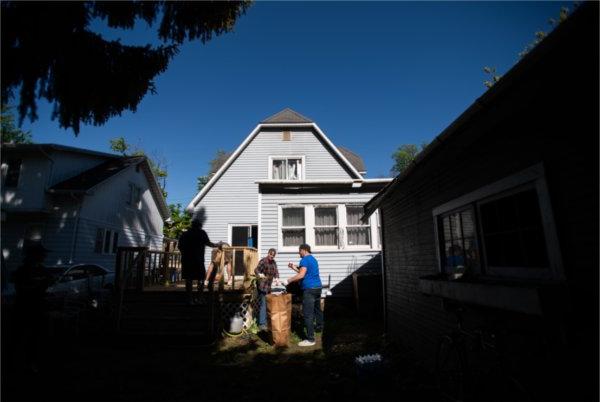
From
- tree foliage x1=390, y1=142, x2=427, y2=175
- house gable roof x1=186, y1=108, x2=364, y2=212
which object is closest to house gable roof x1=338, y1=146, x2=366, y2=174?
house gable roof x1=186, y1=108, x2=364, y2=212

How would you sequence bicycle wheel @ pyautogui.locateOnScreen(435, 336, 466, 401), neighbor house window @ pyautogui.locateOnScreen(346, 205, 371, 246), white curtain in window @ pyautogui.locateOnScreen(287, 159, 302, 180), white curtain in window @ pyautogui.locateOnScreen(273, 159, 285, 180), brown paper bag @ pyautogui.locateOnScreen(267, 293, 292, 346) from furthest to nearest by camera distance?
white curtain in window @ pyautogui.locateOnScreen(273, 159, 285, 180)
white curtain in window @ pyautogui.locateOnScreen(287, 159, 302, 180)
neighbor house window @ pyautogui.locateOnScreen(346, 205, 371, 246)
brown paper bag @ pyautogui.locateOnScreen(267, 293, 292, 346)
bicycle wheel @ pyautogui.locateOnScreen(435, 336, 466, 401)

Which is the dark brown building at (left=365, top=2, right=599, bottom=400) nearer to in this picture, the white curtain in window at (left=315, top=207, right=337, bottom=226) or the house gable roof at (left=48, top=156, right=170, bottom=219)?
the white curtain in window at (left=315, top=207, right=337, bottom=226)

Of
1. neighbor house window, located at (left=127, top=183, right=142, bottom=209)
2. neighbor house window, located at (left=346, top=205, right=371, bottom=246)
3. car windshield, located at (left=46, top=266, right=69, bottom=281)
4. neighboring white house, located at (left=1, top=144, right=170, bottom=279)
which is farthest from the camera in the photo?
neighbor house window, located at (left=127, top=183, right=142, bottom=209)

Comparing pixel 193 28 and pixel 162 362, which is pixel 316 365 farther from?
pixel 193 28

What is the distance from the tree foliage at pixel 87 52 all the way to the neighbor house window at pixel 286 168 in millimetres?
11228

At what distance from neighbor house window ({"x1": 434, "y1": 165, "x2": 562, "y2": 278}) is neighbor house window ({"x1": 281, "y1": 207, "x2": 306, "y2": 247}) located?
7.28m

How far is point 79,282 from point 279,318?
815cm

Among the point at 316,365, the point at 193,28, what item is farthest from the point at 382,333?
the point at 193,28

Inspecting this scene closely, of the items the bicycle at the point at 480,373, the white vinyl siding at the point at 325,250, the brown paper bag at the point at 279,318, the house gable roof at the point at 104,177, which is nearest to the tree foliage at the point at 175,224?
the house gable roof at the point at 104,177

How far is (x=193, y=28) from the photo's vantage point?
5066mm

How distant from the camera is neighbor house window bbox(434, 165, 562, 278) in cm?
302

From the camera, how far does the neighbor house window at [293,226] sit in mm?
11859

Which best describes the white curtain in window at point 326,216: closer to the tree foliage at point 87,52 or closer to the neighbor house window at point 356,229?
the neighbor house window at point 356,229

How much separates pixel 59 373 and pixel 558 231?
7.74 meters
